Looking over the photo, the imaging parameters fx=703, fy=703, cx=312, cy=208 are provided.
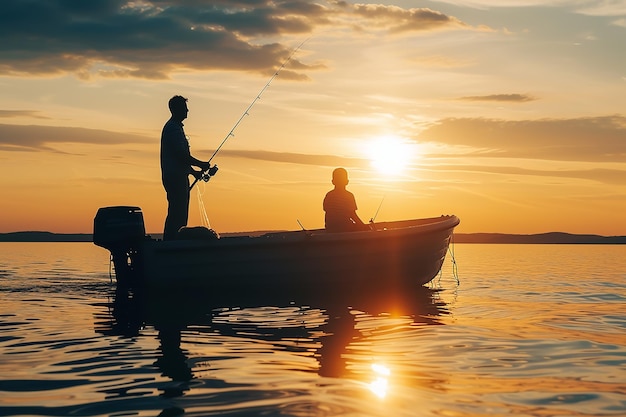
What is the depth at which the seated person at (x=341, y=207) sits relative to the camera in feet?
44.4

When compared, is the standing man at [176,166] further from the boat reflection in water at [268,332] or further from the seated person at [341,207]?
the seated person at [341,207]

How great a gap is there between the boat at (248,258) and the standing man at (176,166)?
0.55 metres

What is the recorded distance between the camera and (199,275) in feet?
39.7

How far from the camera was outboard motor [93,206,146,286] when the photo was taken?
12055 mm

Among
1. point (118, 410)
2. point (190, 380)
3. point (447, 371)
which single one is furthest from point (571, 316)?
point (118, 410)

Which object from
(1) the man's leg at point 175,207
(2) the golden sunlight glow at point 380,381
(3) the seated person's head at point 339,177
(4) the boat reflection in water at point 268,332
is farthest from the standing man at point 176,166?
(2) the golden sunlight glow at point 380,381

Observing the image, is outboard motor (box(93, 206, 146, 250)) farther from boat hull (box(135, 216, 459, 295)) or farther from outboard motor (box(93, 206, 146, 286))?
boat hull (box(135, 216, 459, 295))

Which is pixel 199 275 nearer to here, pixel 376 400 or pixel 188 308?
pixel 188 308

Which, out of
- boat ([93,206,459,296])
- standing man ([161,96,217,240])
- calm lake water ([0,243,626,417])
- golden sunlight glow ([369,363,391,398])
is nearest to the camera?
calm lake water ([0,243,626,417])

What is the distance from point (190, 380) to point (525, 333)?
473 centimetres

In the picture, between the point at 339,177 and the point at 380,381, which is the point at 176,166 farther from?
the point at 380,381

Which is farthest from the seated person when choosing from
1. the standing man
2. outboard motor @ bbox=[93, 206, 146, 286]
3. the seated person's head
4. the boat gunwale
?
outboard motor @ bbox=[93, 206, 146, 286]

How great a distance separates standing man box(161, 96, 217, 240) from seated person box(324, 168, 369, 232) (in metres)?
2.61

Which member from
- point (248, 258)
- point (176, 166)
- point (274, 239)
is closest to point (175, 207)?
point (176, 166)
